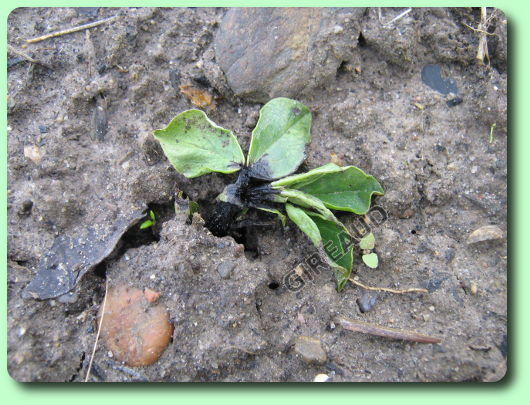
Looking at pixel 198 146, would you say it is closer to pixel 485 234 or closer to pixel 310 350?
pixel 310 350

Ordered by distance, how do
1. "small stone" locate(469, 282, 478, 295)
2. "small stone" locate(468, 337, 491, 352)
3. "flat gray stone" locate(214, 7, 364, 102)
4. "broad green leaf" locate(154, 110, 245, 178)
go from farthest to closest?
"flat gray stone" locate(214, 7, 364, 102), "broad green leaf" locate(154, 110, 245, 178), "small stone" locate(469, 282, 478, 295), "small stone" locate(468, 337, 491, 352)

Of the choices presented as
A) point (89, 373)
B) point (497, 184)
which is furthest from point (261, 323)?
point (497, 184)

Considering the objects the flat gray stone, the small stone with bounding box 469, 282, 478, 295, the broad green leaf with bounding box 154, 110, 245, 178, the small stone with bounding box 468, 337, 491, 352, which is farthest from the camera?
the flat gray stone

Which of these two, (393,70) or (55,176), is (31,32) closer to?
(55,176)

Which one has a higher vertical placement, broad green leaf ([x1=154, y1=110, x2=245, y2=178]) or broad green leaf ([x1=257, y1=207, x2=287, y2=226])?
broad green leaf ([x1=154, y1=110, x2=245, y2=178])

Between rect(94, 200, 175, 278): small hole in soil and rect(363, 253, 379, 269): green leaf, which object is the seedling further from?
rect(94, 200, 175, 278): small hole in soil

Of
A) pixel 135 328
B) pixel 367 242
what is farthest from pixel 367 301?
pixel 135 328

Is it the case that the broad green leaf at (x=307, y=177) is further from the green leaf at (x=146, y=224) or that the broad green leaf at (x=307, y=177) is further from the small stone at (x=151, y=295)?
the small stone at (x=151, y=295)

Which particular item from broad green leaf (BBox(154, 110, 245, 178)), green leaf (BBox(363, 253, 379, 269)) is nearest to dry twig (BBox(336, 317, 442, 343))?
green leaf (BBox(363, 253, 379, 269))
